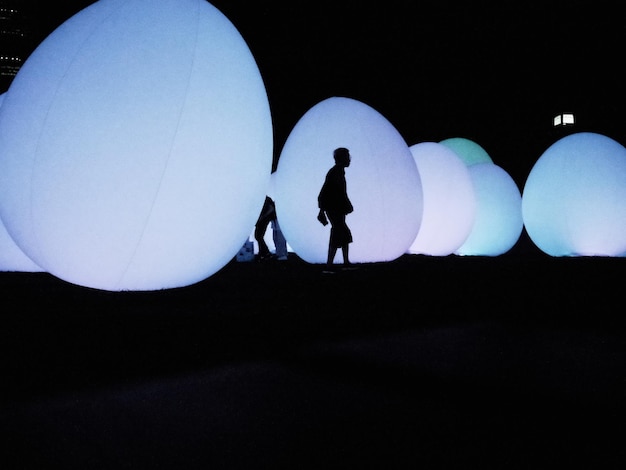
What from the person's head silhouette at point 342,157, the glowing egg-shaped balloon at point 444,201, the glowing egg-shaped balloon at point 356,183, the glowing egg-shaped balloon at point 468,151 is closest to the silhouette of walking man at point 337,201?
the person's head silhouette at point 342,157

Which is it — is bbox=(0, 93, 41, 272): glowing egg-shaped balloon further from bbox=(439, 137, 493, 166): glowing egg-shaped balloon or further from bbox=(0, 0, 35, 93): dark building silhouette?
bbox=(439, 137, 493, 166): glowing egg-shaped balloon

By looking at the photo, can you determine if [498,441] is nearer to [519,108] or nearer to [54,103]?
[54,103]

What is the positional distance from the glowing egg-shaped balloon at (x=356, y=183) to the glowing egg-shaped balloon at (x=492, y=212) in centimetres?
436

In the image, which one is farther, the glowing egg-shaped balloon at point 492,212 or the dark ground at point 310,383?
the glowing egg-shaped balloon at point 492,212

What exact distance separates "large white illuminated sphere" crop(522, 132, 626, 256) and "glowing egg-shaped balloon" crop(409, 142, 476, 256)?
5.39ft

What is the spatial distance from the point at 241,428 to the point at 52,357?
1.35 m

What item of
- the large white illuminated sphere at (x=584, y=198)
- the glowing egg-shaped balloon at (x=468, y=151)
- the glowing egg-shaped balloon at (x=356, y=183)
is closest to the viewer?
the glowing egg-shaped balloon at (x=356, y=183)

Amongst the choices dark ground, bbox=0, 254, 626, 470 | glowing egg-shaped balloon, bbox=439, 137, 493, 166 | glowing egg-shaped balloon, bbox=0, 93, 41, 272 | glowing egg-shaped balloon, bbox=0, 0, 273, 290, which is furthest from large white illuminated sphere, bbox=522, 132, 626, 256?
glowing egg-shaped balloon, bbox=0, 93, 41, 272

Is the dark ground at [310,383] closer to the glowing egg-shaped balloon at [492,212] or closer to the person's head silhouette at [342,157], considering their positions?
the person's head silhouette at [342,157]

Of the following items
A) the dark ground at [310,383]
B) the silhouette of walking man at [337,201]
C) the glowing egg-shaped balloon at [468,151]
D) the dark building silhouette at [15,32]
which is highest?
the dark building silhouette at [15,32]

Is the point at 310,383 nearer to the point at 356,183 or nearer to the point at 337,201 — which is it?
the point at 337,201

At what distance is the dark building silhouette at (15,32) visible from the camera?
12032 millimetres

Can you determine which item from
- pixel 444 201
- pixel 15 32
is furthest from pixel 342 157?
pixel 15 32

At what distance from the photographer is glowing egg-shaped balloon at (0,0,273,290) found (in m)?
3.60
